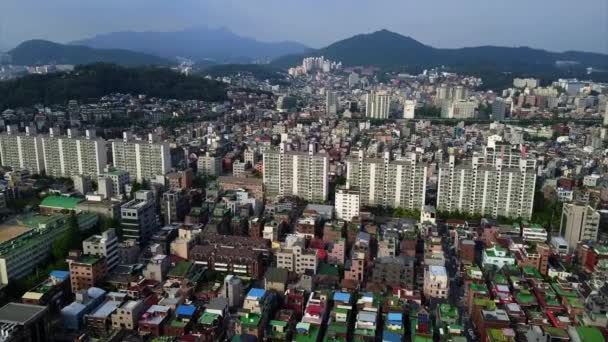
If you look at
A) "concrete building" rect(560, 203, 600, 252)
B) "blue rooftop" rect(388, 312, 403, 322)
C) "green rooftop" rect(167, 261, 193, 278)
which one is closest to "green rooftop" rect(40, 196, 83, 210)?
"green rooftop" rect(167, 261, 193, 278)

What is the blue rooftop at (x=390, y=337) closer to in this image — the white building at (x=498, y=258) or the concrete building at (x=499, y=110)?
the white building at (x=498, y=258)

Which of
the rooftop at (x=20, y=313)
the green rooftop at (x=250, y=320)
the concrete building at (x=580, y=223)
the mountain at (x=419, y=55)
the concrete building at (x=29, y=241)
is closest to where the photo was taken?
the rooftop at (x=20, y=313)

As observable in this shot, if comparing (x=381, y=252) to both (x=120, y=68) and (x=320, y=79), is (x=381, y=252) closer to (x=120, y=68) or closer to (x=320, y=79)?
(x=120, y=68)

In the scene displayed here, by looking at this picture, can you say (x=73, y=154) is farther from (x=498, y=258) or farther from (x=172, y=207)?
(x=498, y=258)

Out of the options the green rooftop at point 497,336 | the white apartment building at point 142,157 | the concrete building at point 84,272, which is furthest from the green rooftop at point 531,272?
the white apartment building at point 142,157

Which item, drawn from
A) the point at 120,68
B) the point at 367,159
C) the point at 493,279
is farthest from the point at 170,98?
the point at 493,279

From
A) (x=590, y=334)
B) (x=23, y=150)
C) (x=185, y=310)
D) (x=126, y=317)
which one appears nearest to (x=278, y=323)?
(x=185, y=310)

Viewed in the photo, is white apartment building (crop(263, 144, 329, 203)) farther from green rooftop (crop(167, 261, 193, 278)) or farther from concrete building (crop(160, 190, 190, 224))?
green rooftop (crop(167, 261, 193, 278))

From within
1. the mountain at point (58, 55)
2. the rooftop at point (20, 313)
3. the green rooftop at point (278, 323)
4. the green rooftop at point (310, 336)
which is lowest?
the green rooftop at point (310, 336)
